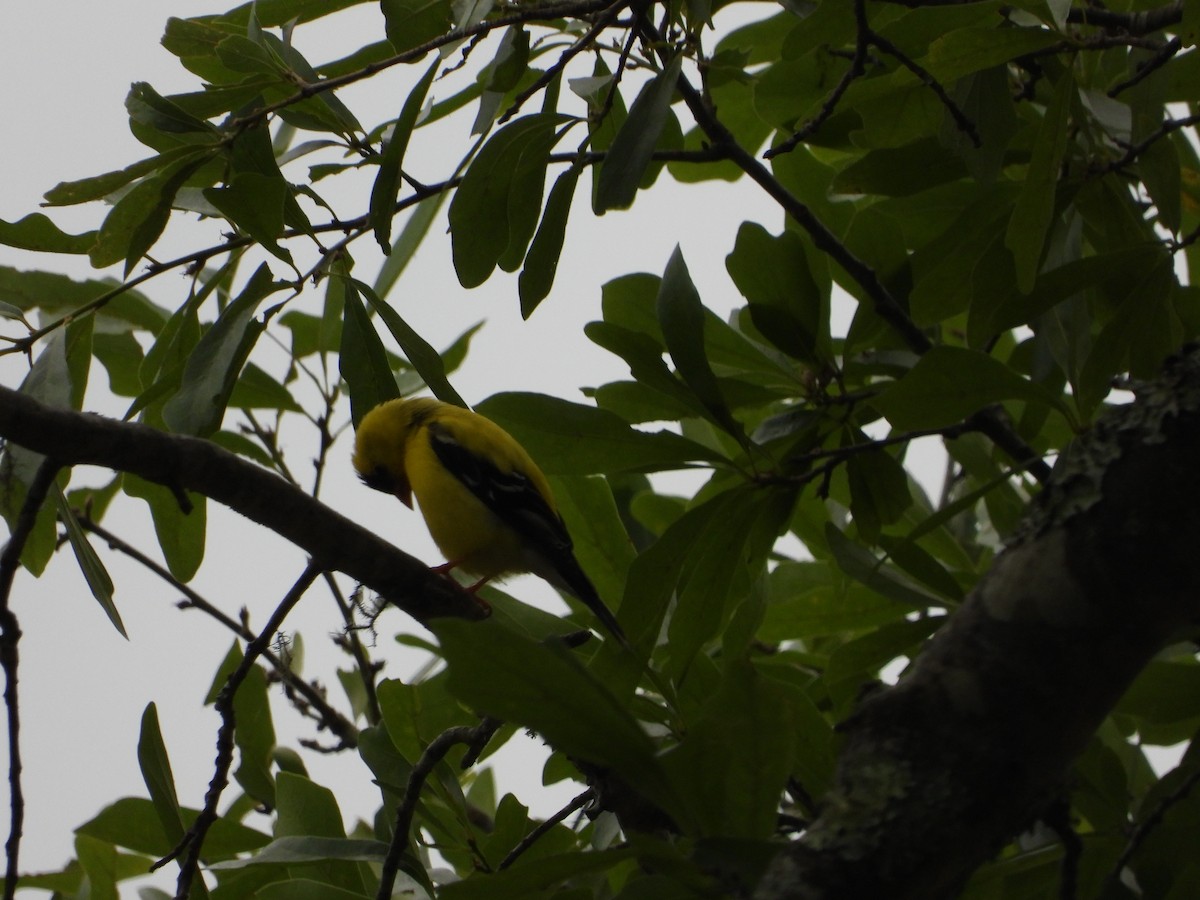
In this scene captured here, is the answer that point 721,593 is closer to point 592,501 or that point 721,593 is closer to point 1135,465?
point 592,501

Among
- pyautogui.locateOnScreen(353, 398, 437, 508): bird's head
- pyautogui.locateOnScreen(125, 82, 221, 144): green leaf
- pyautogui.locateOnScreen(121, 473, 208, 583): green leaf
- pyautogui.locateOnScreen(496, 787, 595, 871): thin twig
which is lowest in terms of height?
pyautogui.locateOnScreen(496, 787, 595, 871): thin twig

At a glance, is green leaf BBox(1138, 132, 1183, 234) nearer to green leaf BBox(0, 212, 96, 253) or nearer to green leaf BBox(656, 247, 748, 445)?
green leaf BBox(656, 247, 748, 445)

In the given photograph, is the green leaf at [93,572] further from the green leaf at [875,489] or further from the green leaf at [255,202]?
the green leaf at [875,489]

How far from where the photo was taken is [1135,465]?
1.46 meters

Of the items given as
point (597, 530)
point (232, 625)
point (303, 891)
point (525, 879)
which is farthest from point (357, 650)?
point (525, 879)

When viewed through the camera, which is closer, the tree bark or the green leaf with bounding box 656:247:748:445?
the tree bark

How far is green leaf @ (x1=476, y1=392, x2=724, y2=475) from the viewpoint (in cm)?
256

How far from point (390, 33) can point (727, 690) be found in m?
1.54

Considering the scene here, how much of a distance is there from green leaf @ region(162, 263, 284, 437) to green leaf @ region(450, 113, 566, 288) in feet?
1.31

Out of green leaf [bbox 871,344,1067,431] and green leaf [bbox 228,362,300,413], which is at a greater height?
green leaf [bbox 228,362,300,413]

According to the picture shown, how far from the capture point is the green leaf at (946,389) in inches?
82.3

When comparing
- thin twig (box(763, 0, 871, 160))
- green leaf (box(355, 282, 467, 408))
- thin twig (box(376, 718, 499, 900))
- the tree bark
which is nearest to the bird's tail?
thin twig (box(376, 718, 499, 900))

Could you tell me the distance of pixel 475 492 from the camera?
4086 mm

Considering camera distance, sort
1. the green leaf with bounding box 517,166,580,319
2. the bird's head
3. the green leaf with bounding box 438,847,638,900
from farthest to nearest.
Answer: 1. the bird's head
2. the green leaf with bounding box 517,166,580,319
3. the green leaf with bounding box 438,847,638,900
